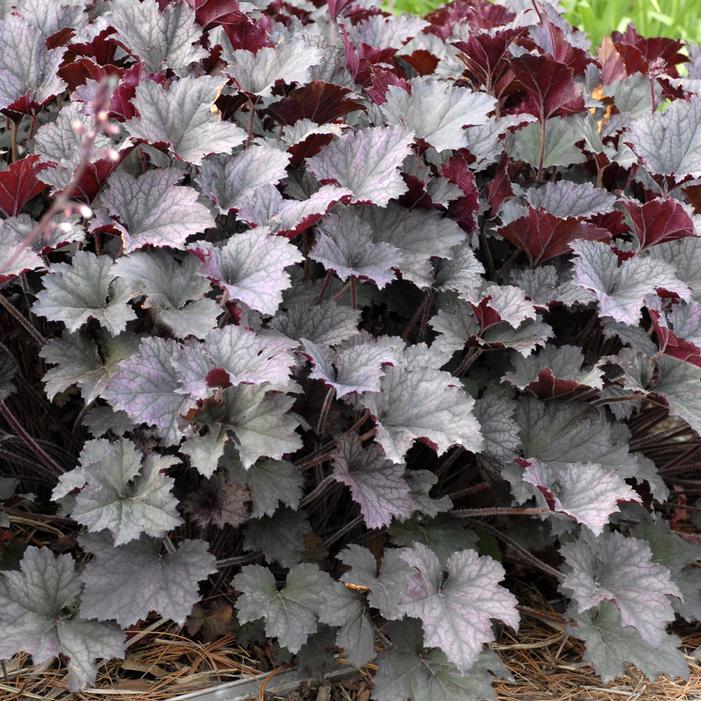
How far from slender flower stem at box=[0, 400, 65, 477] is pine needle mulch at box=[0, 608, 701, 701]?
0.41m

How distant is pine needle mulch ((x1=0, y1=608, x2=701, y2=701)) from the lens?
6.13ft

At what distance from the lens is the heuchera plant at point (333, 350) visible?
63.8 inches

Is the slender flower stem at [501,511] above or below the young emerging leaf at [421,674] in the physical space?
above

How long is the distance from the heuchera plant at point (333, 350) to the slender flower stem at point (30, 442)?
5cm

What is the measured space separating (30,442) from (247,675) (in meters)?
0.69

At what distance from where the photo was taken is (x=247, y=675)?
1.91 m

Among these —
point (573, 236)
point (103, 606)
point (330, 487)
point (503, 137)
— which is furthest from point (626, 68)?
point (103, 606)

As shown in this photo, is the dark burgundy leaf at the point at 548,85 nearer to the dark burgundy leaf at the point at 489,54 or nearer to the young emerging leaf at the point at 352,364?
the dark burgundy leaf at the point at 489,54

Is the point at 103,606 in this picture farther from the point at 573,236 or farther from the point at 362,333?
the point at 573,236

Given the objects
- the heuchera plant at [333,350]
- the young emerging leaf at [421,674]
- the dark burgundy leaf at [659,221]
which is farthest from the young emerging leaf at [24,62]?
the young emerging leaf at [421,674]

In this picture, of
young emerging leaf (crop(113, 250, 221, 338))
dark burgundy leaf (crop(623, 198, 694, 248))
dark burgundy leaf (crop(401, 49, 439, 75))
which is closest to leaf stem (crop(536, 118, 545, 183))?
dark burgundy leaf (crop(623, 198, 694, 248))

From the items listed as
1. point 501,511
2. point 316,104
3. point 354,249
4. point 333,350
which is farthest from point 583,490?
point 316,104

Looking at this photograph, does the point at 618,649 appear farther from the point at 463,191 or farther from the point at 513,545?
the point at 463,191

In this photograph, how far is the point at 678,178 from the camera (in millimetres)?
2023
